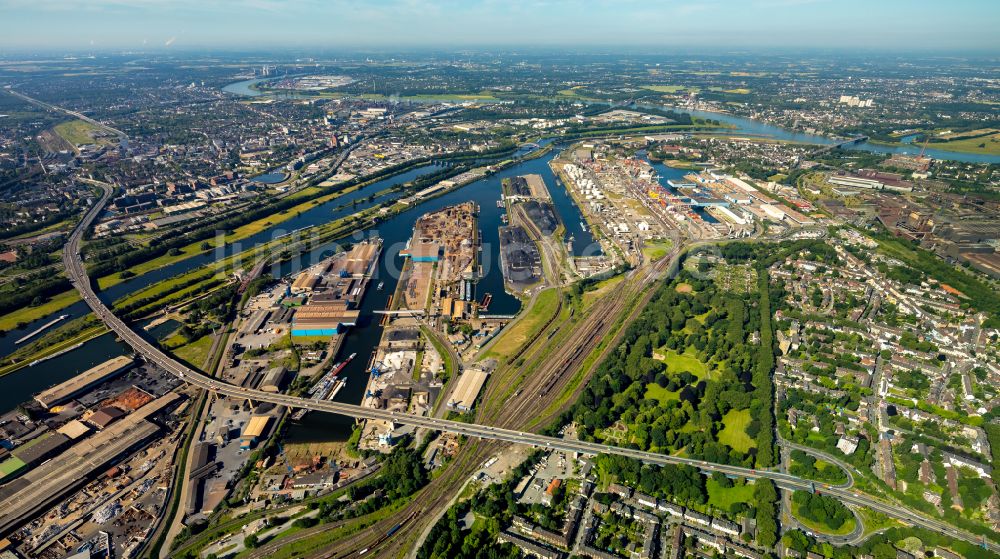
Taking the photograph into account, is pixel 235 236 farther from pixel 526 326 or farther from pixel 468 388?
pixel 468 388

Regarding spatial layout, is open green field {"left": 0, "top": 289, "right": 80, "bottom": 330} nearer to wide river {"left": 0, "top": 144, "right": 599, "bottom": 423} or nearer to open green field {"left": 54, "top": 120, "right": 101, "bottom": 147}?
wide river {"left": 0, "top": 144, "right": 599, "bottom": 423}

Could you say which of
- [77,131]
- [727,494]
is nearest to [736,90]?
[727,494]

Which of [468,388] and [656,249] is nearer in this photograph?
[468,388]

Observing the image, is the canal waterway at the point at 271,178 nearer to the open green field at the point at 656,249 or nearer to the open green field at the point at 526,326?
the open green field at the point at 526,326

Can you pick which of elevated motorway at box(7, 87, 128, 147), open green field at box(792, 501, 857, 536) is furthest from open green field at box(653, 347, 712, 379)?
elevated motorway at box(7, 87, 128, 147)

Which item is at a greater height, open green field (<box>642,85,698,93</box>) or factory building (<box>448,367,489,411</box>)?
open green field (<box>642,85,698,93</box>)
